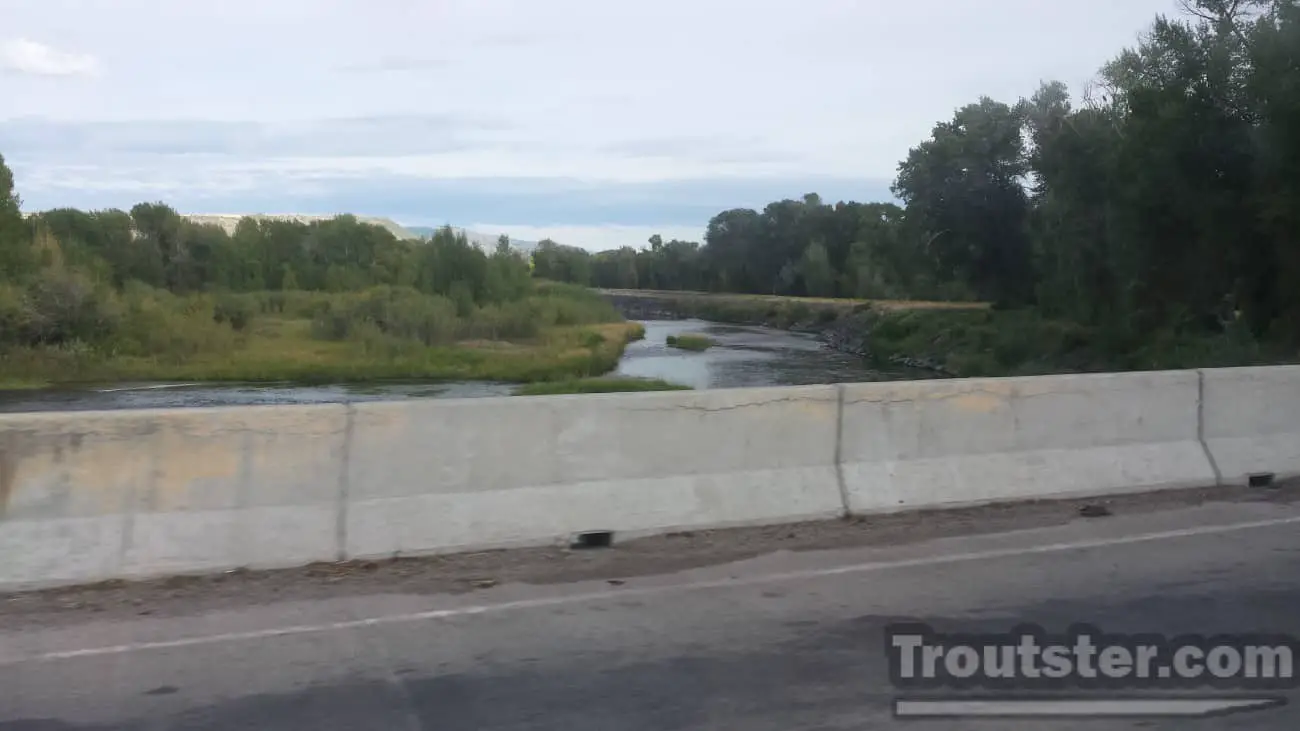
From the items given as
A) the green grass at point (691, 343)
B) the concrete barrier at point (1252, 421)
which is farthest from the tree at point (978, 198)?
the concrete barrier at point (1252, 421)

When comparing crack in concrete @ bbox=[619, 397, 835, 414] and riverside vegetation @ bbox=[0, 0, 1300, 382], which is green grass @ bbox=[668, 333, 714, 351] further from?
crack in concrete @ bbox=[619, 397, 835, 414]

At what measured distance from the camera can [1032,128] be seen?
2250 inches

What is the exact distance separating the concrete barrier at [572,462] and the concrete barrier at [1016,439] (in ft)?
0.05

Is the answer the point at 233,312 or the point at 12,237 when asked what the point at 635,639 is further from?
the point at 233,312

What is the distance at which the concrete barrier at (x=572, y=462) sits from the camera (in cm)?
739

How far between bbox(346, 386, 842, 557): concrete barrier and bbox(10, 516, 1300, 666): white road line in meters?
1.15

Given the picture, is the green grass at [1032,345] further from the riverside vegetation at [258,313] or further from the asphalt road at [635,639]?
the asphalt road at [635,639]

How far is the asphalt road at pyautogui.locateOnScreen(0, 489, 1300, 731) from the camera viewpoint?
523 centimetres

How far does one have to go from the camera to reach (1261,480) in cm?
1045

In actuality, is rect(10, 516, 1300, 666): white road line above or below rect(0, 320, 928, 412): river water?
above

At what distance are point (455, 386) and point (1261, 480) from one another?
41469 mm

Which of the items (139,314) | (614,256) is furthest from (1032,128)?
(614,256)

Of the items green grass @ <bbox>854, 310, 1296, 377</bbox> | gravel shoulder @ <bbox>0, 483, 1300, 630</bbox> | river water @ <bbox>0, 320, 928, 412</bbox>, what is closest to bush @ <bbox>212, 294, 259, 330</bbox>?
river water @ <bbox>0, 320, 928, 412</bbox>

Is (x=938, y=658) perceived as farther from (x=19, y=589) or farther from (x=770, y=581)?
(x=19, y=589)
